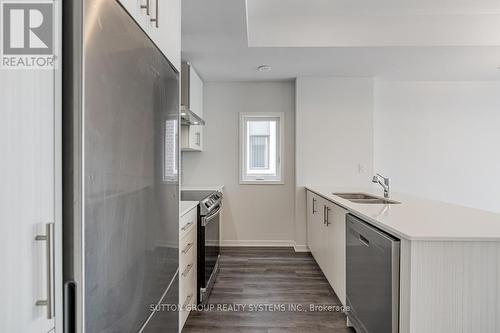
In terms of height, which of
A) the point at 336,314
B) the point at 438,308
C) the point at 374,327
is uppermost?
the point at 438,308

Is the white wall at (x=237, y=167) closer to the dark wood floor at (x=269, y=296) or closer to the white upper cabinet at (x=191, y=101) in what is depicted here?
the white upper cabinet at (x=191, y=101)

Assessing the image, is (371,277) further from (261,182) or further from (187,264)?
(261,182)

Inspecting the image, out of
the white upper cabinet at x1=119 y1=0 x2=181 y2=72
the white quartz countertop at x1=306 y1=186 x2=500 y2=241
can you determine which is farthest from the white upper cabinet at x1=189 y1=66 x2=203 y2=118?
the white quartz countertop at x1=306 y1=186 x2=500 y2=241

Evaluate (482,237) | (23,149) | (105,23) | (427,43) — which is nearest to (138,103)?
(105,23)

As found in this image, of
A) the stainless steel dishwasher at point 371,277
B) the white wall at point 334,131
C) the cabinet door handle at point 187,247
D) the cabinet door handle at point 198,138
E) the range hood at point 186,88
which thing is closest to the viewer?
the stainless steel dishwasher at point 371,277

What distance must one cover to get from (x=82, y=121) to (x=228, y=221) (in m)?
3.83

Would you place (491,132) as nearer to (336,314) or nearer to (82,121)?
(336,314)

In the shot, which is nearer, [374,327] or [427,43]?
[374,327]

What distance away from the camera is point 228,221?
14.5 feet

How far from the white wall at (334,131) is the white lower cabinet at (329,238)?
0.54 m

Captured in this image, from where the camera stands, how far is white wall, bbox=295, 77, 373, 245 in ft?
13.7

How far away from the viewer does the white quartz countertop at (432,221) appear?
1.32 m

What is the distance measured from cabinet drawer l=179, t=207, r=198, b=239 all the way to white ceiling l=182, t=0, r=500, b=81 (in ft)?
5.18

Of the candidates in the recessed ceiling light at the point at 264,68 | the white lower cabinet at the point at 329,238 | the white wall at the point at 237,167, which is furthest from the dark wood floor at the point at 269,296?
the recessed ceiling light at the point at 264,68
